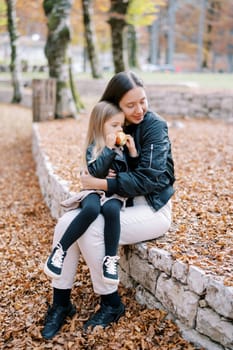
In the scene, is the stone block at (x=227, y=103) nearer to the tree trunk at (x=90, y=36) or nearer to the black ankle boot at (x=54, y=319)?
the tree trunk at (x=90, y=36)

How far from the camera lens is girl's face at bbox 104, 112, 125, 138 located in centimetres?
283

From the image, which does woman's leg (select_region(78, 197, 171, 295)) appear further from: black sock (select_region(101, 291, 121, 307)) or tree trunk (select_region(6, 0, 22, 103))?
tree trunk (select_region(6, 0, 22, 103))

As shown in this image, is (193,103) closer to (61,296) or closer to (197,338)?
(61,296)

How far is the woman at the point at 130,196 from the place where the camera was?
268 cm

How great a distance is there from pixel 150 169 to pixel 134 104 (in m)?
0.42

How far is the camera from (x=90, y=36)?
16.3m

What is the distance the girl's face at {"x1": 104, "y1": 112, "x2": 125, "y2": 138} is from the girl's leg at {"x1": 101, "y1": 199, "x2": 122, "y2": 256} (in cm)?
50

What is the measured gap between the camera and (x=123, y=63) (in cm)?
1232

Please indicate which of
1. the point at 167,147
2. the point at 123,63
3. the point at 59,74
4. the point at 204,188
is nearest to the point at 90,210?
the point at 167,147

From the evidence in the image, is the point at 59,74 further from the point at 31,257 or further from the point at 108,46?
the point at 108,46

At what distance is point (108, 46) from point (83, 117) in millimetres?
22568

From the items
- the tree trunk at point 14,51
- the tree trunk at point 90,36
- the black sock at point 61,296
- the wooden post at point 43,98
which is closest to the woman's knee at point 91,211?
the black sock at point 61,296

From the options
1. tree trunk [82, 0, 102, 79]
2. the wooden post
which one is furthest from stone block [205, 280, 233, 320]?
tree trunk [82, 0, 102, 79]

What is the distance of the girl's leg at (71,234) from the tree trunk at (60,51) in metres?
7.24
